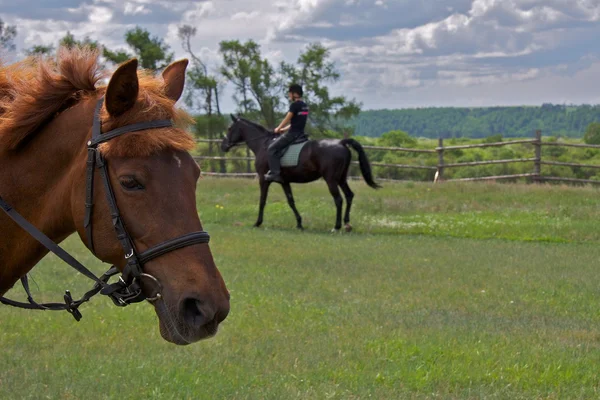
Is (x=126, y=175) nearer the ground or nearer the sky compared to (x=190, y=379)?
nearer the sky

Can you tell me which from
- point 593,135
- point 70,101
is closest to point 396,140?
point 593,135

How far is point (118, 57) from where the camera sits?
3966 centimetres

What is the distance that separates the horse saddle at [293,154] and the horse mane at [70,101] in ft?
51.0

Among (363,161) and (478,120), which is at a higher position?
(363,161)

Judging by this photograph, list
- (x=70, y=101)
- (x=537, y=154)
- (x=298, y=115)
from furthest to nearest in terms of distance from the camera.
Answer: (x=537, y=154)
(x=298, y=115)
(x=70, y=101)

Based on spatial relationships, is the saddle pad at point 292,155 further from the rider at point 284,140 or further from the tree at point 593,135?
the tree at point 593,135

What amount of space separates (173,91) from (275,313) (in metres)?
5.41

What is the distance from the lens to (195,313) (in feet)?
10.1

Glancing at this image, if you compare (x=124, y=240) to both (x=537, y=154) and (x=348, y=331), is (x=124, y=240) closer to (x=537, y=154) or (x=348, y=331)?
(x=348, y=331)

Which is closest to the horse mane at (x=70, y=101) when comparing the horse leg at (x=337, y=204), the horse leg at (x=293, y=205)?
the horse leg at (x=337, y=204)

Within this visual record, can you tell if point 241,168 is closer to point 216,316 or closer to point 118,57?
point 118,57

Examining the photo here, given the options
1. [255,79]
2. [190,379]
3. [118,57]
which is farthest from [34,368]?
[255,79]

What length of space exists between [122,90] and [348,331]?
17.0ft

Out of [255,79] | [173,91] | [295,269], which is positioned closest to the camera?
[173,91]
